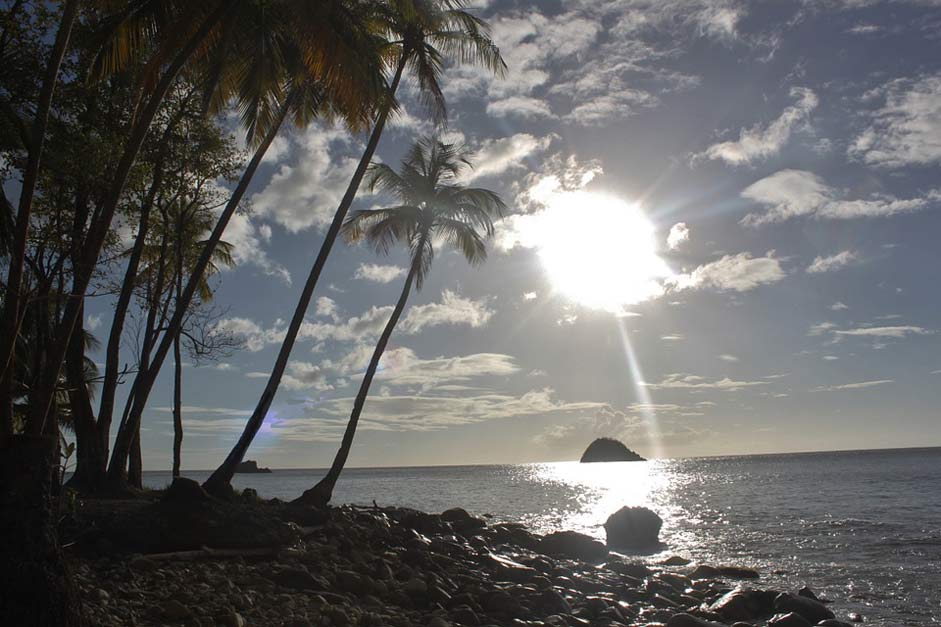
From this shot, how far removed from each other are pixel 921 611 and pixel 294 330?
45.8 feet

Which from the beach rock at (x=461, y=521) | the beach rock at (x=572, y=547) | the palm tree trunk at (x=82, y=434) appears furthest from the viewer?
the beach rock at (x=461, y=521)

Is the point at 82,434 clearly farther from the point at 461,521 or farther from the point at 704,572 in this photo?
the point at 704,572

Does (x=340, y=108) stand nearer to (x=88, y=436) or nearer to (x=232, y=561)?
(x=232, y=561)

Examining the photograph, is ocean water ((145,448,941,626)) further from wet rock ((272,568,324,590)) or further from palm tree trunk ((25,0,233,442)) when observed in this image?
palm tree trunk ((25,0,233,442))

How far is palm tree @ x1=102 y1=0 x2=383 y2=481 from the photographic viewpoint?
10570 mm

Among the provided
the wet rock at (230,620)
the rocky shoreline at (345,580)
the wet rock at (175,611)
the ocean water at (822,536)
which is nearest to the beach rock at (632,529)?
the ocean water at (822,536)

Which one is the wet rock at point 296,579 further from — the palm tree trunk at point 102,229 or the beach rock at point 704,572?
the beach rock at point 704,572

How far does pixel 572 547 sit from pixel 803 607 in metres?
7.06

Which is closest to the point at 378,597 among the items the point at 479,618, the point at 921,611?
the point at 479,618

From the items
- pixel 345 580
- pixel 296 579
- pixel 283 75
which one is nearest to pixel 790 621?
pixel 345 580

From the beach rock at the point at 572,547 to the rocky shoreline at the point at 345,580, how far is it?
197 cm

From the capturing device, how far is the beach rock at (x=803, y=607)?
11.8 m

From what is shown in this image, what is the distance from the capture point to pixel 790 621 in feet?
36.5

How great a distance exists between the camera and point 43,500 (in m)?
5.50
